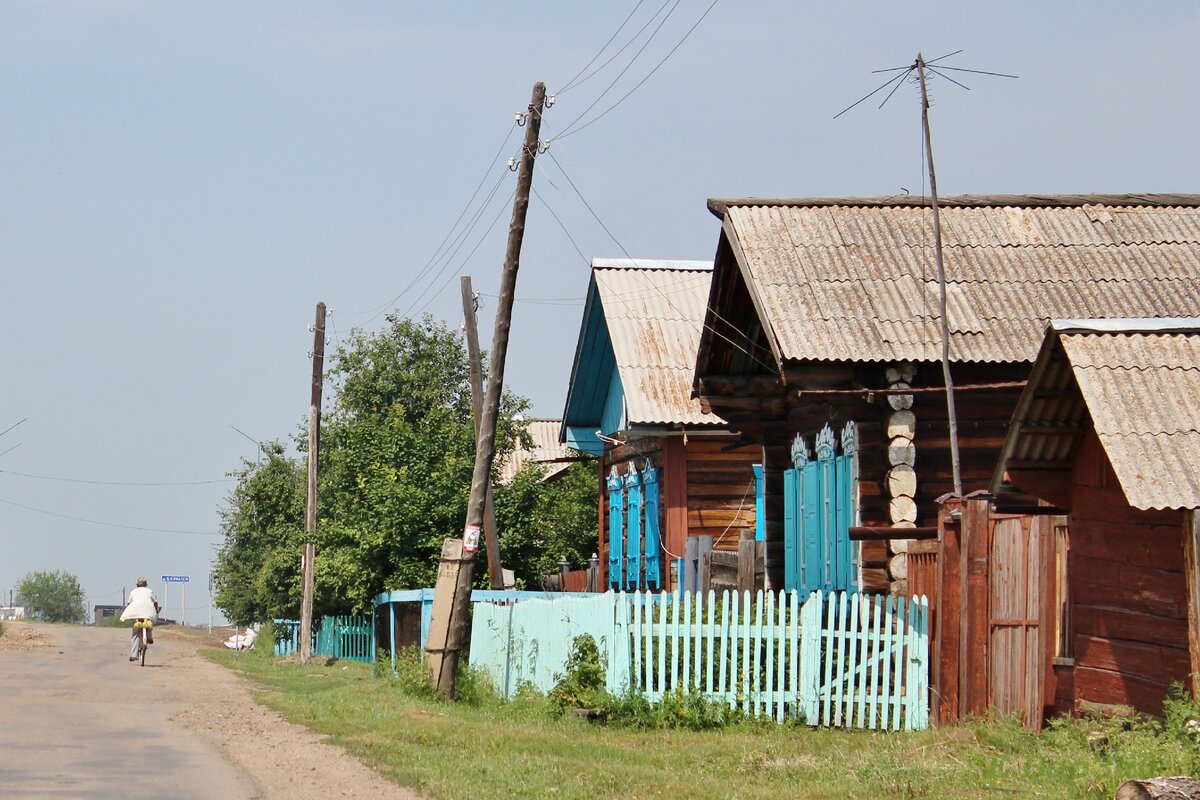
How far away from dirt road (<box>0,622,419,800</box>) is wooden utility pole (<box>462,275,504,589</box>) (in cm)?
656

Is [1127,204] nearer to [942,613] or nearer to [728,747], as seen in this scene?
[942,613]

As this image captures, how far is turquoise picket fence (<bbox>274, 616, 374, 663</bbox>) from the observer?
113ft

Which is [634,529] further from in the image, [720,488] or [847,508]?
[847,508]

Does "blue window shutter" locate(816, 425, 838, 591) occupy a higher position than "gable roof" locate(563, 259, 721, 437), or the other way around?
"gable roof" locate(563, 259, 721, 437)

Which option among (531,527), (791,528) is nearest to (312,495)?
(531,527)

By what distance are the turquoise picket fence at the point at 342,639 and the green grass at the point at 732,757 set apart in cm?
1788

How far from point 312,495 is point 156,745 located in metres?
22.0

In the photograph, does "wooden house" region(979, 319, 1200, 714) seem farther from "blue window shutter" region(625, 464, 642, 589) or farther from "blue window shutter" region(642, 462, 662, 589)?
"blue window shutter" region(625, 464, 642, 589)

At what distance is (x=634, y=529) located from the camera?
29.1 m

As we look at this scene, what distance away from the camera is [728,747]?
1340 cm

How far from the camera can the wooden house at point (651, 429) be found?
26.4 m

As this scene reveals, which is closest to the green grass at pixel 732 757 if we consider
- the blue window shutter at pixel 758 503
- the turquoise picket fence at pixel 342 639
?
the blue window shutter at pixel 758 503

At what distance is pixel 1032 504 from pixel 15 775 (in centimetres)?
852

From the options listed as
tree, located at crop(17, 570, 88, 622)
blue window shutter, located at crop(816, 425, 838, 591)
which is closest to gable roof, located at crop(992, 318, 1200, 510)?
blue window shutter, located at crop(816, 425, 838, 591)
